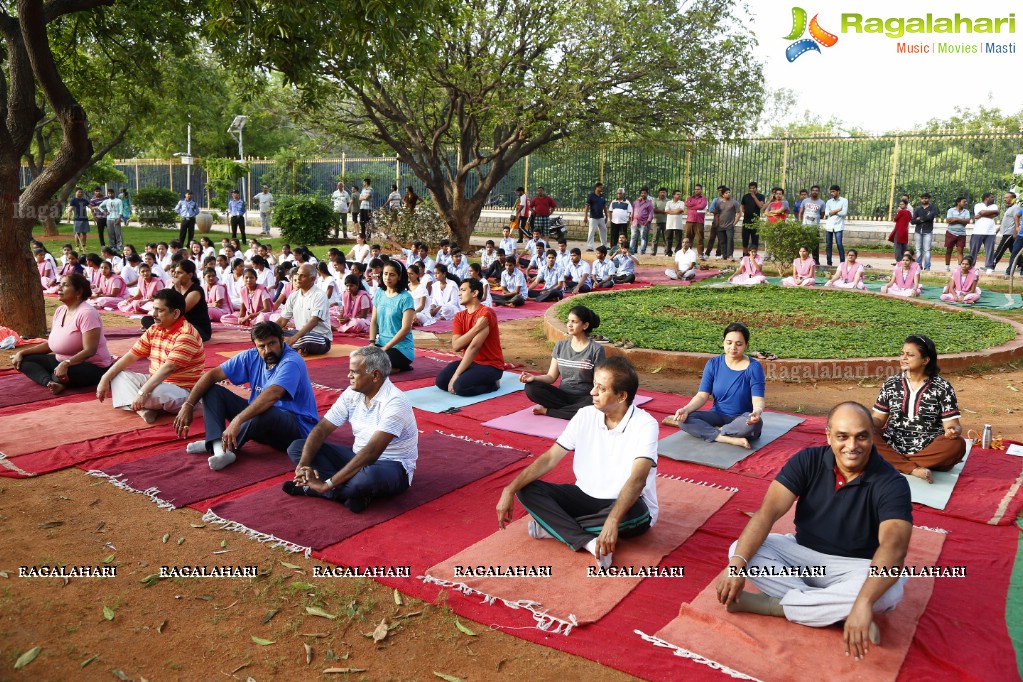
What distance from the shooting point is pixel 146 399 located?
6.39 meters

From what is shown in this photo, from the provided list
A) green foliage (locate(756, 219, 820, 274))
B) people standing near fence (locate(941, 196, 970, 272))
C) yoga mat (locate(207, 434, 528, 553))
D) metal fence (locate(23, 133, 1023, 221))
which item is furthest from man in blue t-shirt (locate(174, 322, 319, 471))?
people standing near fence (locate(941, 196, 970, 272))

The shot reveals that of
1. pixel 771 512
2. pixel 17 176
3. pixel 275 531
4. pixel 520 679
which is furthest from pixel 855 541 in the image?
pixel 17 176

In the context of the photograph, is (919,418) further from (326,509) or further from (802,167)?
(802,167)

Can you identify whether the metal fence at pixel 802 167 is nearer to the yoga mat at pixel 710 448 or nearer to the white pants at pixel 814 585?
the yoga mat at pixel 710 448

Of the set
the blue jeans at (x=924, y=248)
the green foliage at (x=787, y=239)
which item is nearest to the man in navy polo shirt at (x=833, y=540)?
the green foliage at (x=787, y=239)

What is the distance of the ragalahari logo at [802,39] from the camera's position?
19.5 metres

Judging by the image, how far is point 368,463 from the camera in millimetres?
4754

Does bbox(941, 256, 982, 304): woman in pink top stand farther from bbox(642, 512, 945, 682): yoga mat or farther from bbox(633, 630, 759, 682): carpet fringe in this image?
bbox(633, 630, 759, 682): carpet fringe

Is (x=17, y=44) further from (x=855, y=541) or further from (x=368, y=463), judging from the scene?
(x=855, y=541)

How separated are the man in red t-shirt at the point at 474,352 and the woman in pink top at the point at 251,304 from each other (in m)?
4.71

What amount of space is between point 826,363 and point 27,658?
7013mm


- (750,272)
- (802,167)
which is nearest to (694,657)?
(750,272)

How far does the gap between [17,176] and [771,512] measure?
877 cm

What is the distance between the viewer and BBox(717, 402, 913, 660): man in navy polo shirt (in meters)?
3.36
